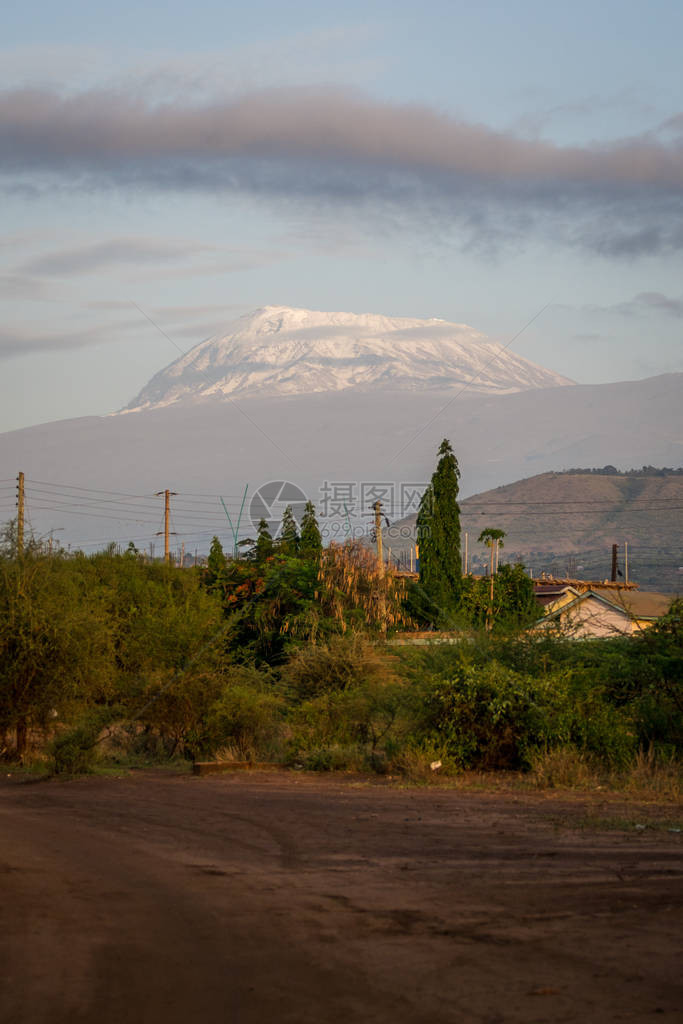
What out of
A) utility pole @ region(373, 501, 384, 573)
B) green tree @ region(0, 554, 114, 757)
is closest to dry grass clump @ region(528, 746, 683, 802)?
green tree @ region(0, 554, 114, 757)

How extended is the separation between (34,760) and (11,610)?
356cm

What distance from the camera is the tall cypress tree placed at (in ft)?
174

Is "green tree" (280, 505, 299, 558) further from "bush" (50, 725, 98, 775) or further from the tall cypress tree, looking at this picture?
"bush" (50, 725, 98, 775)

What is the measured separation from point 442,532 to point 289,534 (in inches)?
316

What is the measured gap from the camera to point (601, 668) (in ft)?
70.2

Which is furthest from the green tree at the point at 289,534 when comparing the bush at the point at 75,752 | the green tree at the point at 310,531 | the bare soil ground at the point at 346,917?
the bare soil ground at the point at 346,917

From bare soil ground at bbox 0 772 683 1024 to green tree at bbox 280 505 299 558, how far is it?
35385mm

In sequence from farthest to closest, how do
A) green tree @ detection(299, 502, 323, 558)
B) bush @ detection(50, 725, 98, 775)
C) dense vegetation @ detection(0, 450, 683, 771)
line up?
green tree @ detection(299, 502, 323, 558)
bush @ detection(50, 725, 98, 775)
dense vegetation @ detection(0, 450, 683, 771)

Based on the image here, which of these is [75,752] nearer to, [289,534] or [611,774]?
[611,774]

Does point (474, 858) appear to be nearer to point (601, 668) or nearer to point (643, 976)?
point (643, 976)

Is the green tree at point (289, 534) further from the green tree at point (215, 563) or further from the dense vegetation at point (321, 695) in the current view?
the dense vegetation at point (321, 695)

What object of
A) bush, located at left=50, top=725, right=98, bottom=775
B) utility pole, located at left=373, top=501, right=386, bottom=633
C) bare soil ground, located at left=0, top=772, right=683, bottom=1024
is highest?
utility pole, located at left=373, top=501, right=386, bottom=633

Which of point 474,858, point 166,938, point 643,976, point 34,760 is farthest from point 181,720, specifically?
point 643,976

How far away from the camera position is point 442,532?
53312 millimetres
